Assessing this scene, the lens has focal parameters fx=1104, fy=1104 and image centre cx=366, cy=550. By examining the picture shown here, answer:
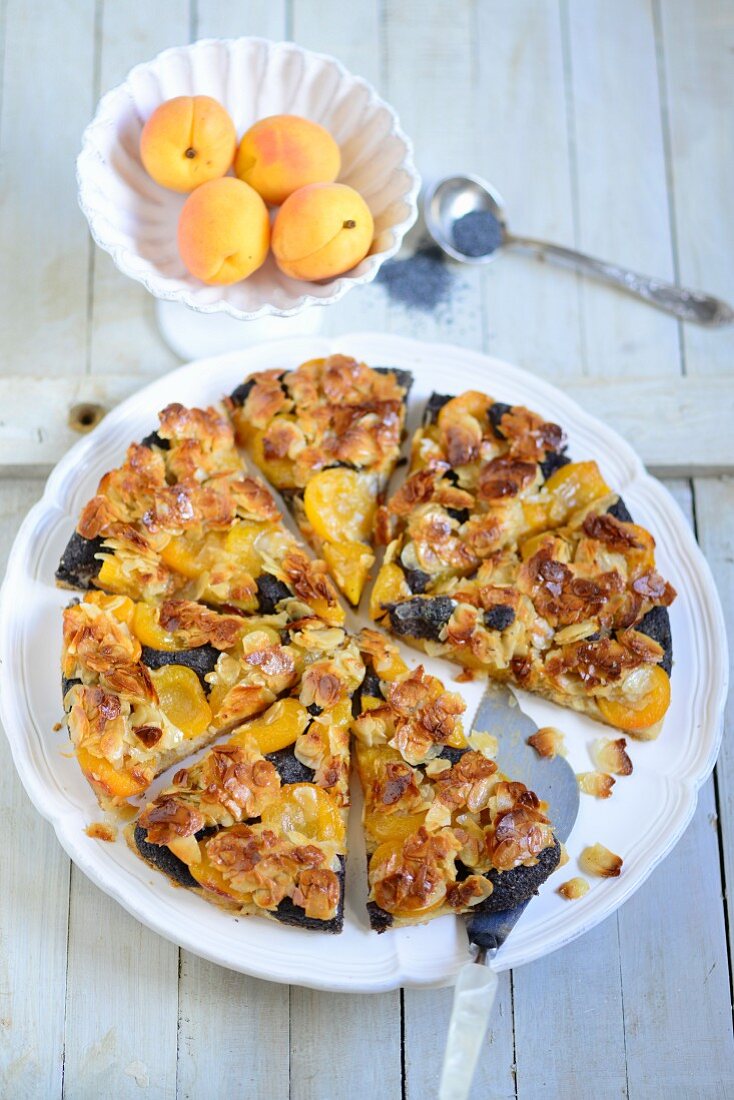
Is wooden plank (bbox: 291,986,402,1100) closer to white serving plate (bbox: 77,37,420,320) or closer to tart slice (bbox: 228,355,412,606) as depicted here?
tart slice (bbox: 228,355,412,606)

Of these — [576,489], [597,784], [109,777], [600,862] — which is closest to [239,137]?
[576,489]

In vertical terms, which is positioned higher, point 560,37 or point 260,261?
point 560,37

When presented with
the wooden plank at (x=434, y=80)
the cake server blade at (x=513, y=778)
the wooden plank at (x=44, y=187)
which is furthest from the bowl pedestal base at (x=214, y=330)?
the cake server blade at (x=513, y=778)

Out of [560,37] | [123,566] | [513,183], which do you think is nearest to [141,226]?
[123,566]

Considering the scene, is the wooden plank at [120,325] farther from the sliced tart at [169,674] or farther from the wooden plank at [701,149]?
the wooden plank at [701,149]

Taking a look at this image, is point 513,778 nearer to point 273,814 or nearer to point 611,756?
point 611,756

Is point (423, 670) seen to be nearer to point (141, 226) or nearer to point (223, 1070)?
point (223, 1070)
